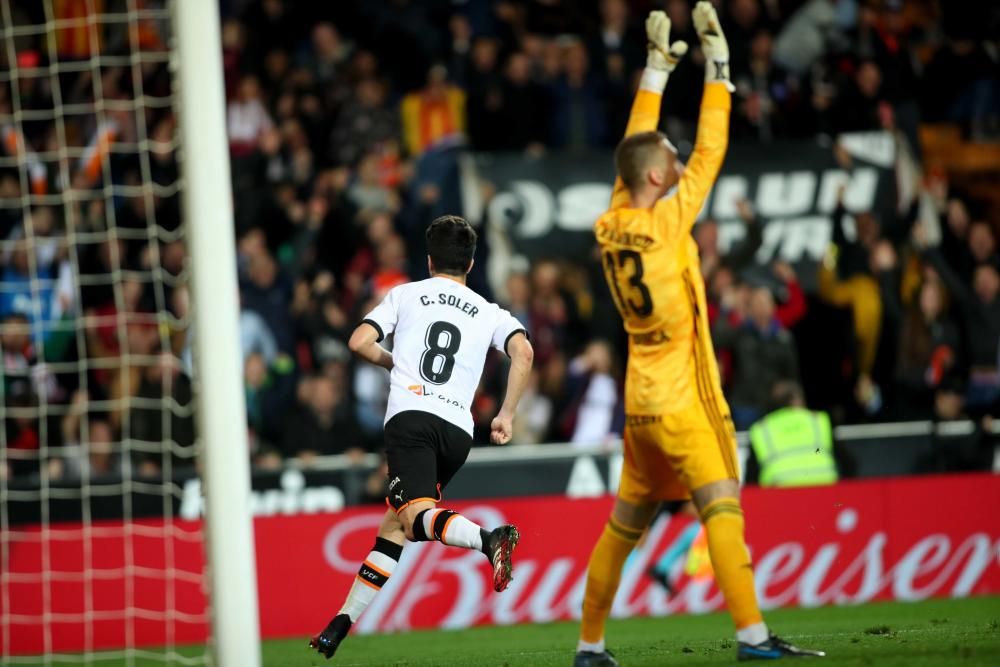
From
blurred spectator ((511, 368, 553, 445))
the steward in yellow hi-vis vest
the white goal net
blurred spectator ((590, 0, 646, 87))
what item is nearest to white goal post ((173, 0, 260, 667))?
the white goal net

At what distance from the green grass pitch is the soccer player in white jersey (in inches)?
34.1

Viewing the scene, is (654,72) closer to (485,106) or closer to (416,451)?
(416,451)

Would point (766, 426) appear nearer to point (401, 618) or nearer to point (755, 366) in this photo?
point (755, 366)

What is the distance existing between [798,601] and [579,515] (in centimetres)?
187

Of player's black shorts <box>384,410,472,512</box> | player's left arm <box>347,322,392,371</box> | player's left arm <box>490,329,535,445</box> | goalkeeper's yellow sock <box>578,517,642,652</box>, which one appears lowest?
goalkeeper's yellow sock <box>578,517,642,652</box>

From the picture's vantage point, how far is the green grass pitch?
22.0 ft

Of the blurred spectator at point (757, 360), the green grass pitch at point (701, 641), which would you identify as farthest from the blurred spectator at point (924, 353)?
the green grass pitch at point (701, 641)

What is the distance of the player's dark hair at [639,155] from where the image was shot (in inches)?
247

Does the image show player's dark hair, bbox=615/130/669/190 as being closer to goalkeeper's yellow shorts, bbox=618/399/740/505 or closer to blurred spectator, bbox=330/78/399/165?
goalkeeper's yellow shorts, bbox=618/399/740/505

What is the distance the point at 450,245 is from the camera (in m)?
7.24

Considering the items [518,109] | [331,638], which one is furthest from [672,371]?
[518,109]

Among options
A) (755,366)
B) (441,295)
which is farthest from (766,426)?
(441,295)

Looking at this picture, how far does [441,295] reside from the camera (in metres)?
7.25

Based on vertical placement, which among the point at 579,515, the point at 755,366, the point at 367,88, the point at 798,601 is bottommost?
the point at 798,601
